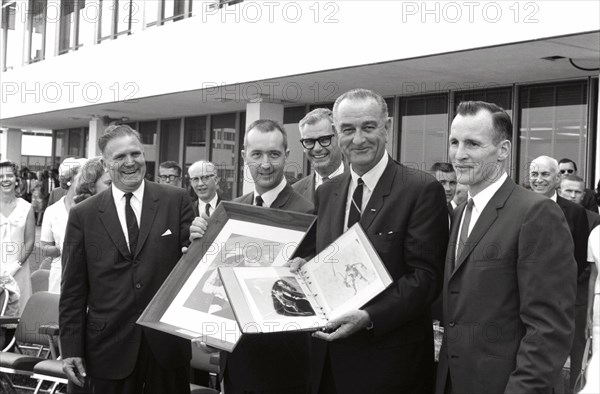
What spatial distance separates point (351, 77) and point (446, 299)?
1104cm

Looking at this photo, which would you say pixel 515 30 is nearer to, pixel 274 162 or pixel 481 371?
pixel 274 162

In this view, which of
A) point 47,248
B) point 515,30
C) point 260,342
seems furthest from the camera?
point 515,30

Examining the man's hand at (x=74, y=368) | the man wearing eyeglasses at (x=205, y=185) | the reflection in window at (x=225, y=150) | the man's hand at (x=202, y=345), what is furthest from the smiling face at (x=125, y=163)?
the reflection in window at (x=225, y=150)

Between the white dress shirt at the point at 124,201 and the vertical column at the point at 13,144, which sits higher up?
the vertical column at the point at 13,144

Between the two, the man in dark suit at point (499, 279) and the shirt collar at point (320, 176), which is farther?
the shirt collar at point (320, 176)

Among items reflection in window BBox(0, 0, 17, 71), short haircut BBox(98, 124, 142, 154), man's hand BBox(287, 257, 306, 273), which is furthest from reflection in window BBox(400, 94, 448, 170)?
reflection in window BBox(0, 0, 17, 71)

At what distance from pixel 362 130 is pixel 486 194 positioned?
603 millimetres

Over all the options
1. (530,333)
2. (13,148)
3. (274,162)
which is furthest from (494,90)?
(13,148)

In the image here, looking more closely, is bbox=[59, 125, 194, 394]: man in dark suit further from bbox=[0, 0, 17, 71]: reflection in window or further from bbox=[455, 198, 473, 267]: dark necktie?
bbox=[0, 0, 17, 71]: reflection in window

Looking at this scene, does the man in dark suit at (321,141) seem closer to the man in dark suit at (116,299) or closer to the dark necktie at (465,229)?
the man in dark suit at (116,299)

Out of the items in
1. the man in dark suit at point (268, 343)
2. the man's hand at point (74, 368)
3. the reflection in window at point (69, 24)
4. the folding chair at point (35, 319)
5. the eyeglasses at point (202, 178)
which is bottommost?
the folding chair at point (35, 319)

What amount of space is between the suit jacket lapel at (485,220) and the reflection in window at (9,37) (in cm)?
2615

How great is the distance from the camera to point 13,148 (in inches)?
1228

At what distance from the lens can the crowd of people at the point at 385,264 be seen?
2.80 meters
